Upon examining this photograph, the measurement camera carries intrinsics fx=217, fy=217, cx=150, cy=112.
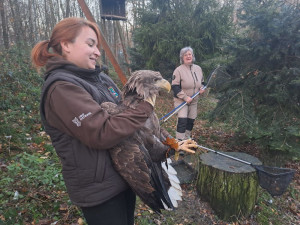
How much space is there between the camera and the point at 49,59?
153 centimetres

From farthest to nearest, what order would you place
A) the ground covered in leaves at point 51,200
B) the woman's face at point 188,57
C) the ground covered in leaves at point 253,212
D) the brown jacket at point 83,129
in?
the woman's face at point 188,57
the ground covered in leaves at point 253,212
the ground covered in leaves at point 51,200
the brown jacket at point 83,129

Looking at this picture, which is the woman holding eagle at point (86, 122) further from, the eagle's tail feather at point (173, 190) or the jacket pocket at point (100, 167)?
the eagle's tail feather at point (173, 190)

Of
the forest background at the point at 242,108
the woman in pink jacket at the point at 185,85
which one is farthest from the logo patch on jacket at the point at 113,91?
the woman in pink jacket at the point at 185,85

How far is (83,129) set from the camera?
126cm

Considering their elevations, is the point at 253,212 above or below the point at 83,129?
below

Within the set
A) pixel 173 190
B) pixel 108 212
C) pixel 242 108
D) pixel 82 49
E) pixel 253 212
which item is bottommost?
pixel 253 212

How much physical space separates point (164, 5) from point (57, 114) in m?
9.17

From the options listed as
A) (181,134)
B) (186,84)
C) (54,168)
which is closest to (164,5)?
(186,84)

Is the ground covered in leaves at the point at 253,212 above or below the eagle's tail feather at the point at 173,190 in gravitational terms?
below

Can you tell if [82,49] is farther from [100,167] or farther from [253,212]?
[253,212]

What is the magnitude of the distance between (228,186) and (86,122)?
3.03 metres

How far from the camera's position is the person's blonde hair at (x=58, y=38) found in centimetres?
151

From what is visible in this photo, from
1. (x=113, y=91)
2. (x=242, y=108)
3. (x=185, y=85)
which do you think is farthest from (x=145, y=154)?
(x=185, y=85)

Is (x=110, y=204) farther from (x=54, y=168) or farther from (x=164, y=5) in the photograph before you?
(x=164, y=5)
